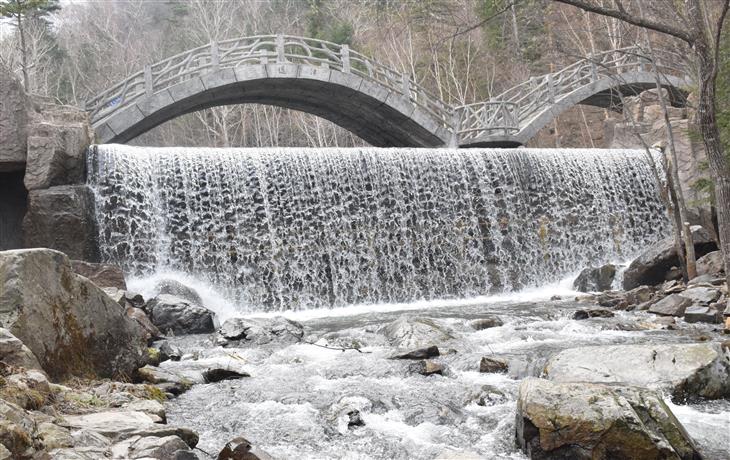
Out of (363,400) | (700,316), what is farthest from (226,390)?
(700,316)

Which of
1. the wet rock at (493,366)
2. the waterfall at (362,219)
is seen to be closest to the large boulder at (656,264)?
the waterfall at (362,219)

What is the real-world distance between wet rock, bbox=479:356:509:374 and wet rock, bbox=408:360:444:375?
1.33 ft

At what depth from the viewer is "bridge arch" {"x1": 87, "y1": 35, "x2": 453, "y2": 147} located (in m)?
17.1

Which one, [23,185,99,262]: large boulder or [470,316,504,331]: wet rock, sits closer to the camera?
[470,316,504,331]: wet rock

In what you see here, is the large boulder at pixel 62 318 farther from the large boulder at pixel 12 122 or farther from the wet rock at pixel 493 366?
the large boulder at pixel 12 122

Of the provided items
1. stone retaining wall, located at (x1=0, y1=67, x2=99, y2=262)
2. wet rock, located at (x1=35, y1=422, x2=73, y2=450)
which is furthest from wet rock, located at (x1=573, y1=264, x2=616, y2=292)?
wet rock, located at (x1=35, y1=422, x2=73, y2=450)

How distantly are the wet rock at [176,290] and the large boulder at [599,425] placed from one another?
8131mm

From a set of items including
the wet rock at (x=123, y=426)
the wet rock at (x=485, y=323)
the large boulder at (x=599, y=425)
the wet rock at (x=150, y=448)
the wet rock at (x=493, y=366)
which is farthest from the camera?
the wet rock at (x=485, y=323)

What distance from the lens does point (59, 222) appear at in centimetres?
1208

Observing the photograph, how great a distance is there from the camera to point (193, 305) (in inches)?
408

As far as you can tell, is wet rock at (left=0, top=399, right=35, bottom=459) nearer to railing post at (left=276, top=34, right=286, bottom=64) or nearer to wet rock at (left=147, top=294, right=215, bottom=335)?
wet rock at (left=147, top=294, right=215, bottom=335)

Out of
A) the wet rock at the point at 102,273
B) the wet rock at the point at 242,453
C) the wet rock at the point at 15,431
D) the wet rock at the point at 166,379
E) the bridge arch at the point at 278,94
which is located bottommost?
the wet rock at the point at 242,453

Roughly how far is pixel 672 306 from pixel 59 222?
10237 millimetres

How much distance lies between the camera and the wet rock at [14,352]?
4418 millimetres
